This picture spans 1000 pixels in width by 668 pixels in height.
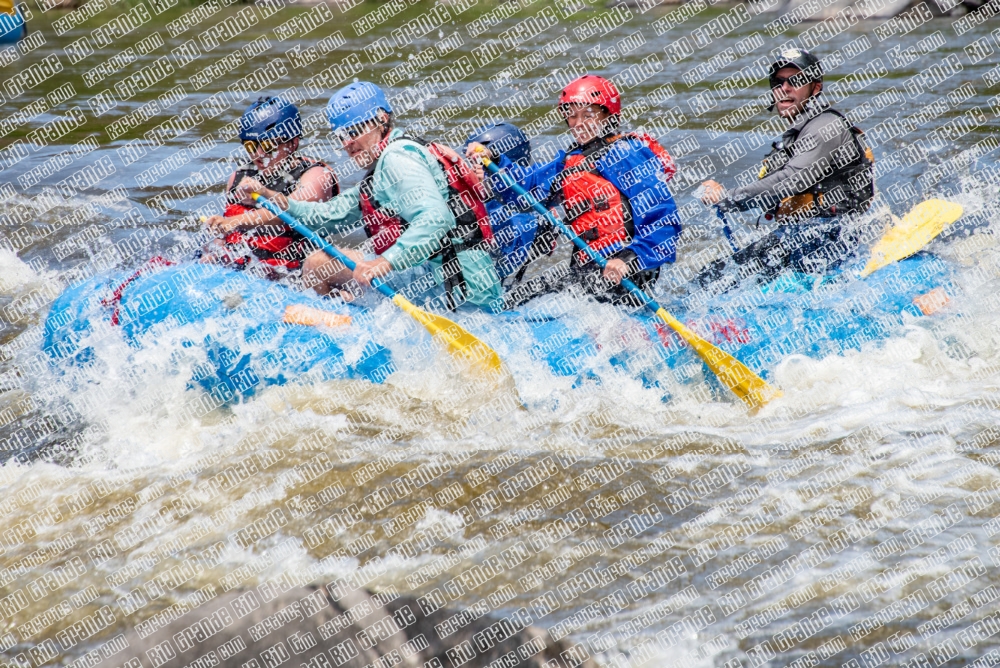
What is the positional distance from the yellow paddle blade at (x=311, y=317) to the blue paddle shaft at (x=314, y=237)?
0.93ft

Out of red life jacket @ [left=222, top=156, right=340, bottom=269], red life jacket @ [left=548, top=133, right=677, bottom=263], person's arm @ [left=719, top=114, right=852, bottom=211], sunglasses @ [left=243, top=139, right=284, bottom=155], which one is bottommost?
person's arm @ [left=719, top=114, right=852, bottom=211]

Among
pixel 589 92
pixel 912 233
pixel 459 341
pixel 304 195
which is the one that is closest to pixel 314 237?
pixel 304 195

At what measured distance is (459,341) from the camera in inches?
218

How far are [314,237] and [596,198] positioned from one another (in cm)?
166

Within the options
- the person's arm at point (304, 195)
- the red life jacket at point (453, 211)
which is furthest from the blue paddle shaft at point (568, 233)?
the person's arm at point (304, 195)

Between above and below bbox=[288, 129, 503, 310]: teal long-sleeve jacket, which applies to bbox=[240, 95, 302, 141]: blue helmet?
above

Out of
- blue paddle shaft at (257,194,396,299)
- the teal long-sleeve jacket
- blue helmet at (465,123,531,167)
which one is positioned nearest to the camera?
the teal long-sleeve jacket

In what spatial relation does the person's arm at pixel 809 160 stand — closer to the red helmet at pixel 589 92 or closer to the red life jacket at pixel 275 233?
the red helmet at pixel 589 92

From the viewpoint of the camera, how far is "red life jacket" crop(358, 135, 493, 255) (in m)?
5.52

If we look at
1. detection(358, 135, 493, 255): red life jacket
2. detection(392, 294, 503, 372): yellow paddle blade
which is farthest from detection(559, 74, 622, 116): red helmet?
detection(392, 294, 503, 372): yellow paddle blade

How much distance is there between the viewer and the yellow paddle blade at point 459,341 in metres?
5.52

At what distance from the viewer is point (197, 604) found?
4.48m

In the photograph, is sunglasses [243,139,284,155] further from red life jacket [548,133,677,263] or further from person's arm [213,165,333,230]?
red life jacket [548,133,677,263]

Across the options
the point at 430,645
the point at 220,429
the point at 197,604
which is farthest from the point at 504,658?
the point at 220,429
